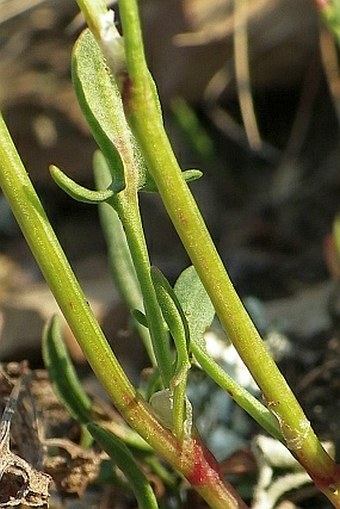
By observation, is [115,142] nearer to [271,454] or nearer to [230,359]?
[271,454]

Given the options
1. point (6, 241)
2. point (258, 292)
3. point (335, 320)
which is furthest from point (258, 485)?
point (6, 241)

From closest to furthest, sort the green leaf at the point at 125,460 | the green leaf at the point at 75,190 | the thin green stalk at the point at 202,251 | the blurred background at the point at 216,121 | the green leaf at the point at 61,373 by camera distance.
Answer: the thin green stalk at the point at 202,251
the green leaf at the point at 75,190
the green leaf at the point at 125,460
the green leaf at the point at 61,373
the blurred background at the point at 216,121

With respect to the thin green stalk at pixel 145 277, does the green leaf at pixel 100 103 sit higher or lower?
higher

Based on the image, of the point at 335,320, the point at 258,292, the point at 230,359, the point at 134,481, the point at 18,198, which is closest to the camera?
the point at 18,198

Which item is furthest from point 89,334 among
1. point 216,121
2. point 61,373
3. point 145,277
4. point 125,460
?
point 216,121

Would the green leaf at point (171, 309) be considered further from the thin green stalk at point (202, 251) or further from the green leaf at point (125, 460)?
the green leaf at point (125, 460)

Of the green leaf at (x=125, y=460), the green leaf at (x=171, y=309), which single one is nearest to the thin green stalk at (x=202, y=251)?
the green leaf at (x=171, y=309)

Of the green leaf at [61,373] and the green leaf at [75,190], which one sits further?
the green leaf at [61,373]
